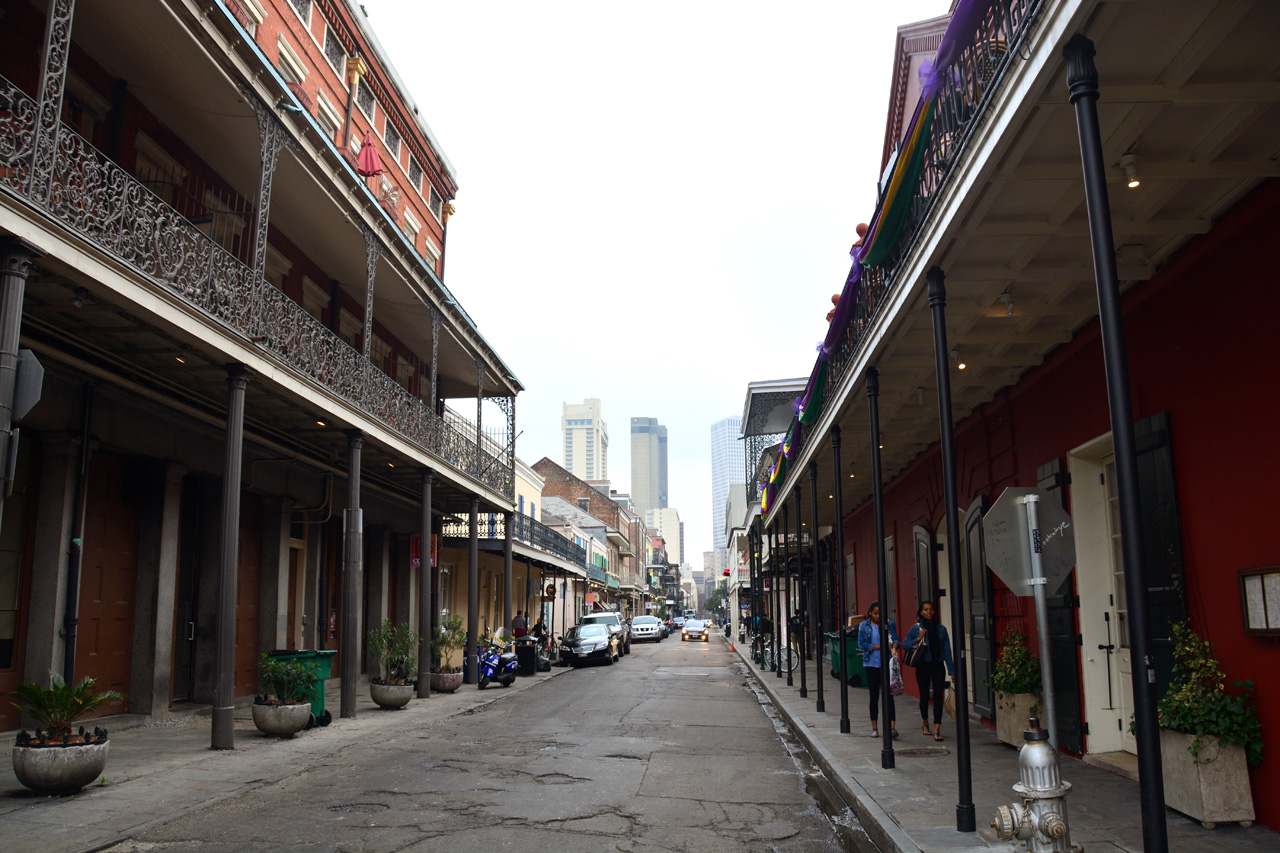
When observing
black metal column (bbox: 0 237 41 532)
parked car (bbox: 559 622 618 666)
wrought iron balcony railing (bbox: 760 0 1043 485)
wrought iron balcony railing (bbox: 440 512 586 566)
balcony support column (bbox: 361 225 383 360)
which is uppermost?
balcony support column (bbox: 361 225 383 360)

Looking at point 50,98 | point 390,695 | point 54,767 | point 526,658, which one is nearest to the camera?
point 54,767

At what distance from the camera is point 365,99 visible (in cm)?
2220

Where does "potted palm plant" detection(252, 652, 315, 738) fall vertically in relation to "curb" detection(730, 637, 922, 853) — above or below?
above

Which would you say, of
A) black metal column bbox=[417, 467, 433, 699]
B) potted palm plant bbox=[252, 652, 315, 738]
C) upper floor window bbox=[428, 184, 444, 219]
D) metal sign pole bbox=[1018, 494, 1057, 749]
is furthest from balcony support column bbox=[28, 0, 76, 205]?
upper floor window bbox=[428, 184, 444, 219]

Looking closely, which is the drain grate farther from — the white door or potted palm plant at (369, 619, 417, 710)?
potted palm plant at (369, 619, 417, 710)

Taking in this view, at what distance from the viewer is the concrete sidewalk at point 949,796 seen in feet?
18.7

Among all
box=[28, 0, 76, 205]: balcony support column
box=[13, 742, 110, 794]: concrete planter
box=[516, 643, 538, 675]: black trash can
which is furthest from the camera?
box=[516, 643, 538, 675]: black trash can

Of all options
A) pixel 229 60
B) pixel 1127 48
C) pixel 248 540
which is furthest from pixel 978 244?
pixel 248 540

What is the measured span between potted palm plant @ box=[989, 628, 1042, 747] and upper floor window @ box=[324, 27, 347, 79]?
1841 cm

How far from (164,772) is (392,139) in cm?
1892

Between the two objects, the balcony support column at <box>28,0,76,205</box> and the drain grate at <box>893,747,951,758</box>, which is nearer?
the balcony support column at <box>28,0,76,205</box>

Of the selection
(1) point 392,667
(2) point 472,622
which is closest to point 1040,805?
(1) point 392,667

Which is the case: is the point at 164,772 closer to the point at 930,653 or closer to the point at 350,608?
the point at 350,608

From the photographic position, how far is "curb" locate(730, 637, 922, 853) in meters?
5.89
